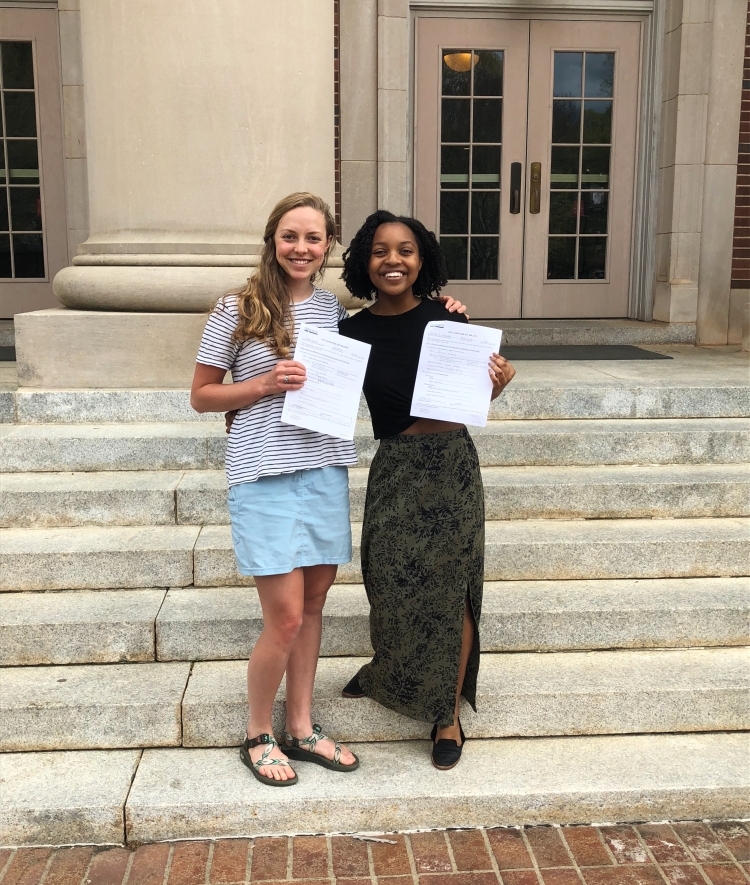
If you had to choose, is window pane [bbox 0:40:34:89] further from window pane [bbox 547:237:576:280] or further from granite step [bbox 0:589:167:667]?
granite step [bbox 0:589:167:667]

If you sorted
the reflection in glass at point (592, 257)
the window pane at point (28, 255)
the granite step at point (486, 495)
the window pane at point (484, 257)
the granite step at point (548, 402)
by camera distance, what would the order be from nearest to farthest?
the granite step at point (486, 495)
the granite step at point (548, 402)
the window pane at point (28, 255)
the window pane at point (484, 257)
the reflection in glass at point (592, 257)

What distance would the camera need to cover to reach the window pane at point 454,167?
26.8 ft

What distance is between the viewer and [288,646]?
2.90m

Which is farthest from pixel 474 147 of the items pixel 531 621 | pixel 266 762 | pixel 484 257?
pixel 266 762

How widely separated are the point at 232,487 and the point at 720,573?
2314mm

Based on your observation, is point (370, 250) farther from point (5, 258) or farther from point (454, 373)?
point (5, 258)

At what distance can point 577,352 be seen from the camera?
7137 millimetres

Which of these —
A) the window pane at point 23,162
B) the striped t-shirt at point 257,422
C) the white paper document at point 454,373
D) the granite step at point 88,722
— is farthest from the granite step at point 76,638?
the window pane at point 23,162

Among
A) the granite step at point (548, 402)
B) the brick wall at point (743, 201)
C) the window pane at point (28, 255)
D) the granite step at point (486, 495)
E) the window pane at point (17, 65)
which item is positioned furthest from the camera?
the window pane at point (28, 255)

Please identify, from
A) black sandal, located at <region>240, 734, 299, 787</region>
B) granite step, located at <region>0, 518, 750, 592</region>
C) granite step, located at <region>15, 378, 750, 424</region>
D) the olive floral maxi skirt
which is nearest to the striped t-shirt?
the olive floral maxi skirt

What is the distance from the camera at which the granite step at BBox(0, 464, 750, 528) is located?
416cm

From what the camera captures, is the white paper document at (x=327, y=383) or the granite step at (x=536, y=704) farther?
the granite step at (x=536, y=704)

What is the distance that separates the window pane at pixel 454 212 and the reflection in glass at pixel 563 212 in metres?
0.78

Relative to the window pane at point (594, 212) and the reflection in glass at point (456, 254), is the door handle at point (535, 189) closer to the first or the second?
the window pane at point (594, 212)
